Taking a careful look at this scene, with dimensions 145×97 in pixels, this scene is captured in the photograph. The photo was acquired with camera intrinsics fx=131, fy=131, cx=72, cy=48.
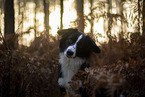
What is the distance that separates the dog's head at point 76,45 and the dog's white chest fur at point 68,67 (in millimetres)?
120

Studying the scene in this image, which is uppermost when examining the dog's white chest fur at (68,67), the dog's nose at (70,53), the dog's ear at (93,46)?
the dog's ear at (93,46)

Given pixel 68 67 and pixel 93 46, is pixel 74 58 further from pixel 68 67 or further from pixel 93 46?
pixel 93 46

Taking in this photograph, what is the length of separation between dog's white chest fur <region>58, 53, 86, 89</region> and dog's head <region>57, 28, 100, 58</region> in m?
0.12

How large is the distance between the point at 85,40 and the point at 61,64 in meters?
0.69

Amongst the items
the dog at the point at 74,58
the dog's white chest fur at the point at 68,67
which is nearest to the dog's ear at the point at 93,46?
the dog at the point at 74,58

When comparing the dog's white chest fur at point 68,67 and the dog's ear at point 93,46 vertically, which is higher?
the dog's ear at point 93,46

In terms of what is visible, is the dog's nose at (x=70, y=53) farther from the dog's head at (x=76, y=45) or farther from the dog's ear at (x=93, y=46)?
the dog's ear at (x=93, y=46)

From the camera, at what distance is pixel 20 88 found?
3.07 metres

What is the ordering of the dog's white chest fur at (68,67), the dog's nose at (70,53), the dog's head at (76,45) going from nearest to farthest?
the dog's nose at (70,53) → the dog's head at (76,45) → the dog's white chest fur at (68,67)

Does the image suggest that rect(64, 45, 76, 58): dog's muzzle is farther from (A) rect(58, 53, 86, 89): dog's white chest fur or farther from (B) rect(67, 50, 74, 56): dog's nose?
(A) rect(58, 53, 86, 89): dog's white chest fur

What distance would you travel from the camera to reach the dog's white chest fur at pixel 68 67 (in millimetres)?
2566

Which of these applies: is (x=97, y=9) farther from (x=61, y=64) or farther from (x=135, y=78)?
(x=135, y=78)

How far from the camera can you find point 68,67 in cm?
261

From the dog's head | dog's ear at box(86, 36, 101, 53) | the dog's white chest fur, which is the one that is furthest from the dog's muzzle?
dog's ear at box(86, 36, 101, 53)
